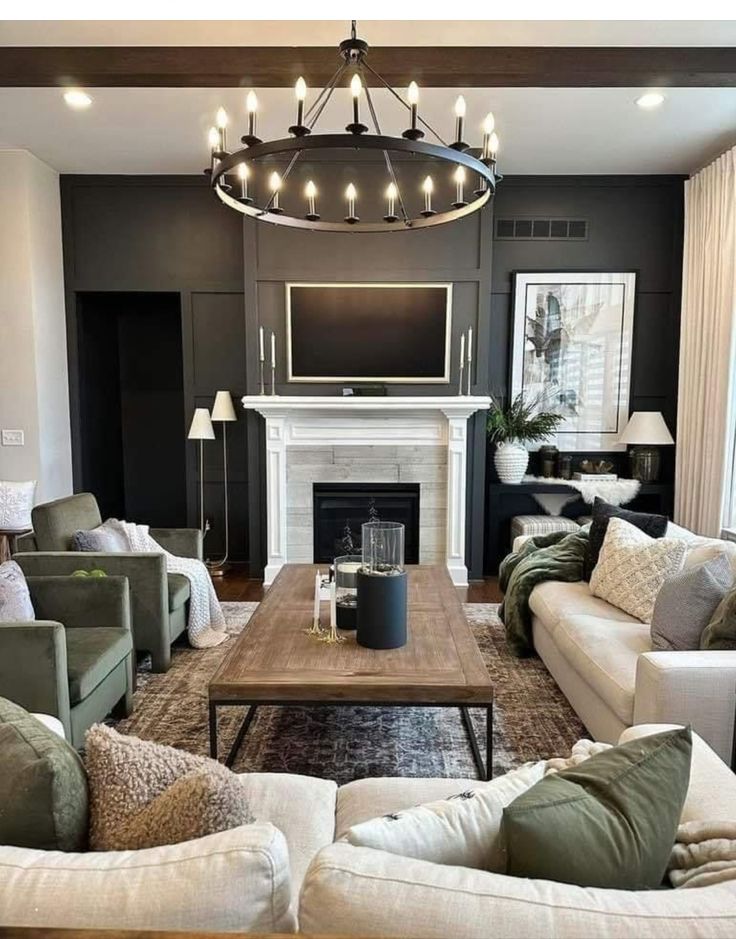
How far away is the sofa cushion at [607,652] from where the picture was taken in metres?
2.19

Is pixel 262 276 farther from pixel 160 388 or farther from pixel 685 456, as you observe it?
pixel 685 456

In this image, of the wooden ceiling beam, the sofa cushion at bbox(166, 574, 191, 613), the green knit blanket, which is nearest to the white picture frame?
the green knit blanket

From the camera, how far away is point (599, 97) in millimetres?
3730

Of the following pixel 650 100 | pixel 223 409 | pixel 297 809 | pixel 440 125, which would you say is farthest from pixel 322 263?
pixel 297 809

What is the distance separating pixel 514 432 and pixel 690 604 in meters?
2.84

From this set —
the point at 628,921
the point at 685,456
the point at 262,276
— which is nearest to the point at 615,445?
the point at 685,456

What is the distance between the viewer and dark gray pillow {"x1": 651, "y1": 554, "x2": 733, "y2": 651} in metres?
2.28

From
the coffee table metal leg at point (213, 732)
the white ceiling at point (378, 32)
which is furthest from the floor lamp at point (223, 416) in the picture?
the coffee table metal leg at point (213, 732)

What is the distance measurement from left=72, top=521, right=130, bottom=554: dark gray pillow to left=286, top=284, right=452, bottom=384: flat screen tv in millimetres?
2064

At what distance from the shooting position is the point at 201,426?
4.99 meters

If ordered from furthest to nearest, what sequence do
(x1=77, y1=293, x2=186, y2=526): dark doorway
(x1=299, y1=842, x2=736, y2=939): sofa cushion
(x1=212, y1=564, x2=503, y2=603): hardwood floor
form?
(x1=77, y1=293, x2=186, y2=526): dark doorway < (x1=212, y1=564, x2=503, y2=603): hardwood floor < (x1=299, y1=842, x2=736, y2=939): sofa cushion

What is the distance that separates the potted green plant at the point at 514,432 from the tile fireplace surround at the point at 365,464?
0.30m

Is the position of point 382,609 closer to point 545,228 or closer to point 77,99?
point 77,99

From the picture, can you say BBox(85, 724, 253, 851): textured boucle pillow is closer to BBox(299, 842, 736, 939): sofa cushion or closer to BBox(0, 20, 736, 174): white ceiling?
BBox(299, 842, 736, 939): sofa cushion
